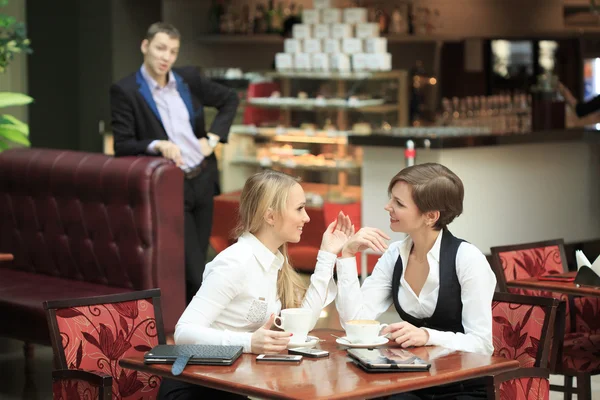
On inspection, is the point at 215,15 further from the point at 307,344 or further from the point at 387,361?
the point at 387,361

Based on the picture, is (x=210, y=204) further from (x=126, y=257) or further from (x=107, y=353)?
(x=107, y=353)

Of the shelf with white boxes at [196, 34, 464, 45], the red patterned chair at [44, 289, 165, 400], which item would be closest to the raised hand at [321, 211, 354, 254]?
the red patterned chair at [44, 289, 165, 400]

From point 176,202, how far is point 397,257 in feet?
7.51

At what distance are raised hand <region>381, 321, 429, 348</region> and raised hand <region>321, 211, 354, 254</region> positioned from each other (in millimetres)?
434

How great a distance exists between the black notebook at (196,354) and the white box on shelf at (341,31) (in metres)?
6.83

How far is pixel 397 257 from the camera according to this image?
3.69 meters

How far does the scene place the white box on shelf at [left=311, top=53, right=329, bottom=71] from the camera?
961cm

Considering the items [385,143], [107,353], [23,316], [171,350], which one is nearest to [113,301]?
[107,353]

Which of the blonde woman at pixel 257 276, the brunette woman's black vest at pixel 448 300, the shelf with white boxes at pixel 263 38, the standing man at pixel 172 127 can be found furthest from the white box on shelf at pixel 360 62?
the brunette woman's black vest at pixel 448 300

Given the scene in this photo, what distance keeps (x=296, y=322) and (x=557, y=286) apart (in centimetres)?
172

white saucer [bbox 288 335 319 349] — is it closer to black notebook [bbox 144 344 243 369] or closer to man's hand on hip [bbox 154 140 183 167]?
black notebook [bbox 144 344 243 369]

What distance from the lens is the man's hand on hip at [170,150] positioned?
5812mm

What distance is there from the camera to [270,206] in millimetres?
3535

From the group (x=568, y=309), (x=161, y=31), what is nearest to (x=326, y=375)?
(x=568, y=309)
